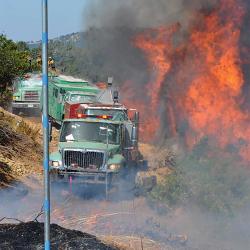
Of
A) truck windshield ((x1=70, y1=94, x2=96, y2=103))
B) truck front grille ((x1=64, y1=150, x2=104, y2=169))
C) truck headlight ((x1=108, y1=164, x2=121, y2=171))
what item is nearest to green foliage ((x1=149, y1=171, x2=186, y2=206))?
truck headlight ((x1=108, y1=164, x2=121, y2=171))

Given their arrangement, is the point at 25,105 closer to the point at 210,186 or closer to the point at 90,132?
the point at 90,132

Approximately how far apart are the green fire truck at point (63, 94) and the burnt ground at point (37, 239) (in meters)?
15.8

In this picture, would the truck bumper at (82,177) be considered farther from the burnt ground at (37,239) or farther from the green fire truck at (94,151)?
the burnt ground at (37,239)

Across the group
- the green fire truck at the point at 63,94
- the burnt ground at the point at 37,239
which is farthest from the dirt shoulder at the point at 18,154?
the burnt ground at the point at 37,239

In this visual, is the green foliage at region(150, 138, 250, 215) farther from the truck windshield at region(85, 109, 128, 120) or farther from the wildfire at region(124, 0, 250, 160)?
the truck windshield at region(85, 109, 128, 120)

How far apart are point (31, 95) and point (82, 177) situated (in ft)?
57.8

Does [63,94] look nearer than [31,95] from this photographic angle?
Yes

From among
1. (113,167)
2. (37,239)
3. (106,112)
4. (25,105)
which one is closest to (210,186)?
(113,167)

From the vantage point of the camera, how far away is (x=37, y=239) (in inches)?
305

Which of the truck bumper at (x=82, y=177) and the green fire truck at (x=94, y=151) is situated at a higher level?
the green fire truck at (x=94, y=151)

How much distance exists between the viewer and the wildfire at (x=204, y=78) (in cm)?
2019

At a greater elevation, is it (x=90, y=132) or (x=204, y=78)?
(x=204, y=78)

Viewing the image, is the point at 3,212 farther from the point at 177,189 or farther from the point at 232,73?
the point at 232,73

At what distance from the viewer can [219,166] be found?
15.0 m
